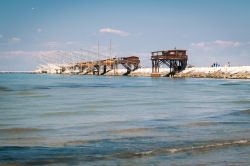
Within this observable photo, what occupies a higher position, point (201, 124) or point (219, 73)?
point (219, 73)

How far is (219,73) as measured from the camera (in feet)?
337

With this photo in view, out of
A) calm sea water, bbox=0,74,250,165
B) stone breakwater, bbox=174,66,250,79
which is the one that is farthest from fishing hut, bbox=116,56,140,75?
calm sea water, bbox=0,74,250,165

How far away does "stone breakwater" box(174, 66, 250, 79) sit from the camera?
312 ft

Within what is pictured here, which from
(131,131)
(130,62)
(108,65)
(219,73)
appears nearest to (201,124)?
(131,131)

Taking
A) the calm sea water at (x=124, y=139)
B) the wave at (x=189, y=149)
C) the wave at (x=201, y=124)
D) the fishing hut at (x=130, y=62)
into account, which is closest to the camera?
the calm sea water at (x=124, y=139)

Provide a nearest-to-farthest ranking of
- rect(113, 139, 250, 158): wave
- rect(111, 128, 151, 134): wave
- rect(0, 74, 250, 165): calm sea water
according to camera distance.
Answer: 1. rect(0, 74, 250, 165): calm sea water
2. rect(113, 139, 250, 158): wave
3. rect(111, 128, 151, 134): wave

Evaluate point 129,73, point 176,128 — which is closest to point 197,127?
point 176,128

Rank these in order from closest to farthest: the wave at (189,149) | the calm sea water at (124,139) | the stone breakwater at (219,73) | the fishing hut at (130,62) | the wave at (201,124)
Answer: the calm sea water at (124,139) → the wave at (189,149) → the wave at (201,124) → the stone breakwater at (219,73) → the fishing hut at (130,62)

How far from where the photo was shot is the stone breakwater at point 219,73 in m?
95.0

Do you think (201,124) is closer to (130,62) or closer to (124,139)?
(124,139)

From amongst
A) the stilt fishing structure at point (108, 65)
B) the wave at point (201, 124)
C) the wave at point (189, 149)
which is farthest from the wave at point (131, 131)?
the stilt fishing structure at point (108, 65)

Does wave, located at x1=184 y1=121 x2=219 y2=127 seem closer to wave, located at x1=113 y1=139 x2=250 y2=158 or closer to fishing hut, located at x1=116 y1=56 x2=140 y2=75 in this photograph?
wave, located at x1=113 y1=139 x2=250 y2=158

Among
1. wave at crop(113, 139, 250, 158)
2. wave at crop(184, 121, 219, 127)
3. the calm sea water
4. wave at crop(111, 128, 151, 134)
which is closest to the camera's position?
the calm sea water

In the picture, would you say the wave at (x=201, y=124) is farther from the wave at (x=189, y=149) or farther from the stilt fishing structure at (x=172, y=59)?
the stilt fishing structure at (x=172, y=59)
